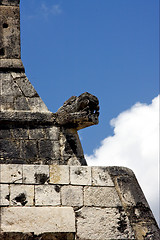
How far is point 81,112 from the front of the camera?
28.6ft

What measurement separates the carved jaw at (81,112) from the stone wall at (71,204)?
2.98ft

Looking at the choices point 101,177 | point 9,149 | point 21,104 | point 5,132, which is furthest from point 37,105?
point 101,177

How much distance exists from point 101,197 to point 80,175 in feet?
1.56

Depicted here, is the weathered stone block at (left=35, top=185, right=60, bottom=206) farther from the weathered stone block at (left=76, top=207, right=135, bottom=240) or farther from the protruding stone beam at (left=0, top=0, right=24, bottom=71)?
the protruding stone beam at (left=0, top=0, right=24, bottom=71)

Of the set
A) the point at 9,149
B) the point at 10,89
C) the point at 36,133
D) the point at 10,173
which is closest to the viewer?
the point at 10,173

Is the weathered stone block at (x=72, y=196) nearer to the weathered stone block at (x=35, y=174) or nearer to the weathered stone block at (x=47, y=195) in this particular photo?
the weathered stone block at (x=47, y=195)

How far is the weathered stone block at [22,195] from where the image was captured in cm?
769

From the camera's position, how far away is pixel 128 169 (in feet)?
28.2

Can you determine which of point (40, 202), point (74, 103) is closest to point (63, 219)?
point (40, 202)

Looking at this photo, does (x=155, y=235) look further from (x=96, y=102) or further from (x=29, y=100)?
(x=29, y=100)

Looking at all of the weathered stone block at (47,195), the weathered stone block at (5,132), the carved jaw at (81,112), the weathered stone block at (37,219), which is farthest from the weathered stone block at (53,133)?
the weathered stone block at (37,219)

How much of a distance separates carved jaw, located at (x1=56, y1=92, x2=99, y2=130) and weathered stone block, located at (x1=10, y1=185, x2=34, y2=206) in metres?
1.48

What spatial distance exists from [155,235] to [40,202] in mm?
1900

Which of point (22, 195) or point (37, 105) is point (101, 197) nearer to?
point (22, 195)
